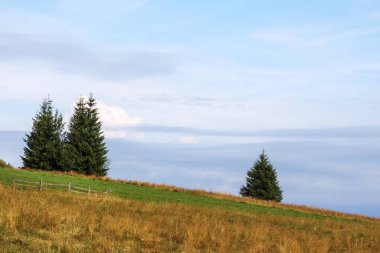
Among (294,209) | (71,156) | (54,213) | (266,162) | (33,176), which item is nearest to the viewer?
(54,213)

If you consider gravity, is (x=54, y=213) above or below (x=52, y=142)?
below

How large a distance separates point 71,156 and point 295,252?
188ft

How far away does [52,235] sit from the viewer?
12.7m

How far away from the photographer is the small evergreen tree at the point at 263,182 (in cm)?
7300

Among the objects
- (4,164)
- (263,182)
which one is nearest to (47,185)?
(4,164)

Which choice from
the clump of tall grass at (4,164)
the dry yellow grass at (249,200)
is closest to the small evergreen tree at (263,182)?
the dry yellow grass at (249,200)

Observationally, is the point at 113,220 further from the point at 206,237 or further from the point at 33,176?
the point at 33,176

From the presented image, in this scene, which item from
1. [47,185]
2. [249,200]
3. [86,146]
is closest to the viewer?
[47,185]

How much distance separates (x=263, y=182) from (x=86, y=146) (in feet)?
93.4

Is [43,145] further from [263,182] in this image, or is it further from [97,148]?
[263,182]

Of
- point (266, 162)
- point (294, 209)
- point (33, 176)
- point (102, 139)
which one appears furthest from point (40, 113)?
point (294, 209)

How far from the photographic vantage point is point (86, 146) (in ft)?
221

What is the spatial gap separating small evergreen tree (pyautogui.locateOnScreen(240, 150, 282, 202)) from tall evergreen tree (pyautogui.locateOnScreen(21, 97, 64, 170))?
30.3 metres

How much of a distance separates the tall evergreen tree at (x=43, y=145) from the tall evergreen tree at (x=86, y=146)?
1801 mm
